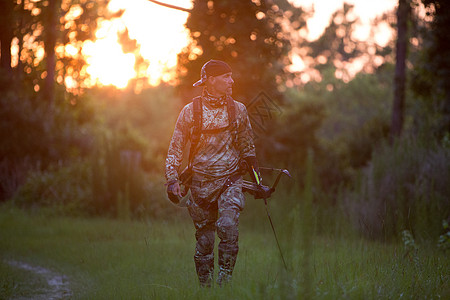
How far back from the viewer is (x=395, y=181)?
11867mm

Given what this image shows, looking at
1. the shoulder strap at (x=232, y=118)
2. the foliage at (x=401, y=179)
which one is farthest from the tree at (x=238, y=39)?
the shoulder strap at (x=232, y=118)

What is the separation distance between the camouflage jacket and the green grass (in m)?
0.99

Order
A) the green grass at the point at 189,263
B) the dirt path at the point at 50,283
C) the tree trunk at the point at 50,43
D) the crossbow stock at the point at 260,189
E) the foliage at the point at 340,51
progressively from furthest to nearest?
1. the foliage at the point at 340,51
2. the tree trunk at the point at 50,43
3. the dirt path at the point at 50,283
4. the crossbow stock at the point at 260,189
5. the green grass at the point at 189,263

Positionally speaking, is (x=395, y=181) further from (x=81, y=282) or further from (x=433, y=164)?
(x=81, y=282)

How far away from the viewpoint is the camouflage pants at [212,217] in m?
6.04

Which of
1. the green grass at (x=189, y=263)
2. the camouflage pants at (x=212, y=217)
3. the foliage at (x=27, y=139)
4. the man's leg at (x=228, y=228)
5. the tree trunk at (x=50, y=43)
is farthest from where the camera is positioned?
the tree trunk at (x=50, y=43)

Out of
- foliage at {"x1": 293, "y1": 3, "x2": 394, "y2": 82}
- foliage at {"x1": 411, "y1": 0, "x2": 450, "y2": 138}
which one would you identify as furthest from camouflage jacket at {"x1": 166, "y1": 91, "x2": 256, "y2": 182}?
foliage at {"x1": 293, "y1": 3, "x2": 394, "y2": 82}

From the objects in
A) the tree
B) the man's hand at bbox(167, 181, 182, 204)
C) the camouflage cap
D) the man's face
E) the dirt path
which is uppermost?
the tree

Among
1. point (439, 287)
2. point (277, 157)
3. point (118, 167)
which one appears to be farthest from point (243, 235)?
point (277, 157)

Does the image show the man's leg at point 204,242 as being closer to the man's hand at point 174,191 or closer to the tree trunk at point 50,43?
the man's hand at point 174,191

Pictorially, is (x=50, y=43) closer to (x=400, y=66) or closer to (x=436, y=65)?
(x=400, y=66)

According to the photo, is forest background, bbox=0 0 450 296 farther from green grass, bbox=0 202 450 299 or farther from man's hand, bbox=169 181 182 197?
man's hand, bbox=169 181 182 197

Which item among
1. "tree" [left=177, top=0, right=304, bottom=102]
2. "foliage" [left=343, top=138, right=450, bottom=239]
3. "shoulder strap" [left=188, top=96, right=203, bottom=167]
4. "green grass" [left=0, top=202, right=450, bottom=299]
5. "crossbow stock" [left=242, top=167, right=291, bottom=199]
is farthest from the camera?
"tree" [left=177, top=0, right=304, bottom=102]

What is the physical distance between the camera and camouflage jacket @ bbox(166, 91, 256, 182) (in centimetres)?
640
